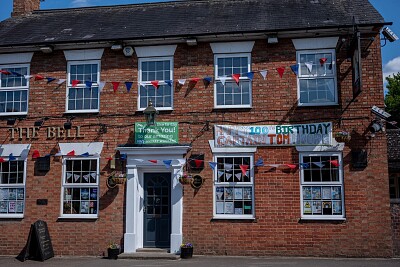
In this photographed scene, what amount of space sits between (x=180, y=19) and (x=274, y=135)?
4.85 m

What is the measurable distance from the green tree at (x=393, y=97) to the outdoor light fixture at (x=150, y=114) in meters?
24.3

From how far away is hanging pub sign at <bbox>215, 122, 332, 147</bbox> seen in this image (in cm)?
1212

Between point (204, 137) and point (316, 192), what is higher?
point (204, 137)

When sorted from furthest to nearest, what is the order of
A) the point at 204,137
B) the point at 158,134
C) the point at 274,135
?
the point at 158,134
the point at 204,137
the point at 274,135

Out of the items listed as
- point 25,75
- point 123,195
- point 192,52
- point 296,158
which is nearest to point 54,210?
point 123,195

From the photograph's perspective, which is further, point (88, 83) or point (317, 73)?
point (88, 83)

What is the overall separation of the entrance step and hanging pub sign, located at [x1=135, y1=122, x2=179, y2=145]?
→ 2992mm

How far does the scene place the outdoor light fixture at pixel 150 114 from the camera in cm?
1238

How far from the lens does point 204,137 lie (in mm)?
12555

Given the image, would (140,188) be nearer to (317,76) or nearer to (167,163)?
(167,163)

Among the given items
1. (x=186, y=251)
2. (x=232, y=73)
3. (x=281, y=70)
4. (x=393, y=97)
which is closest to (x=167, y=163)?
(x=186, y=251)

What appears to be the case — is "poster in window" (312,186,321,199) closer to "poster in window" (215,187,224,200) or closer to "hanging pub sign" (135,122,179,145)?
"poster in window" (215,187,224,200)

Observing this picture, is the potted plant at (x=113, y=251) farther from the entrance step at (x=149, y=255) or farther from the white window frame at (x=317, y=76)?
the white window frame at (x=317, y=76)

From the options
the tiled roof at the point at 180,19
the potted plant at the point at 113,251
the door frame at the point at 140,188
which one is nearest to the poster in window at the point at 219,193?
the door frame at the point at 140,188
